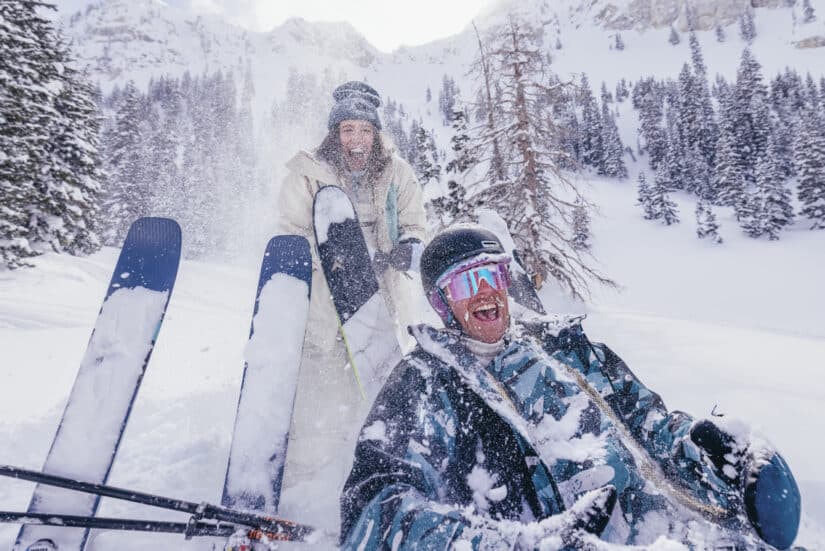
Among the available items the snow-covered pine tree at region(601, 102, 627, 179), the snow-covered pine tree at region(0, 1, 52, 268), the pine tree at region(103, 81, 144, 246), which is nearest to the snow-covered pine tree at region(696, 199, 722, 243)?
the snow-covered pine tree at region(601, 102, 627, 179)

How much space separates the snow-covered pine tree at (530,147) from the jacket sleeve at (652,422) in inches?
337

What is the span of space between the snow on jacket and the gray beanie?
2.24 metres

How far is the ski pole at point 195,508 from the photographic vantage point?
6.61ft

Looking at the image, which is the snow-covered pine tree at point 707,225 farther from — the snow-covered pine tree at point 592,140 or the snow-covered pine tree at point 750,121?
the snow-covered pine tree at point 592,140

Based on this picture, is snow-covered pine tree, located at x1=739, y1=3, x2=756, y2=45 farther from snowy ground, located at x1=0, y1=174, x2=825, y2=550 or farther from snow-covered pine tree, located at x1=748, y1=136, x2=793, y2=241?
snowy ground, located at x1=0, y1=174, x2=825, y2=550

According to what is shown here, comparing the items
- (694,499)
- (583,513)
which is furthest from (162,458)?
(694,499)

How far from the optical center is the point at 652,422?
214cm

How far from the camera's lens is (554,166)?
10727 mm

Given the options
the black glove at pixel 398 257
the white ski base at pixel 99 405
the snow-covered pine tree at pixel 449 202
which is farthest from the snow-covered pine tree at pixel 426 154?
the white ski base at pixel 99 405

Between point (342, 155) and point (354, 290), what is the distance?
1.23 metres

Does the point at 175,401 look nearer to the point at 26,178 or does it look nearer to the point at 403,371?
the point at 403,371

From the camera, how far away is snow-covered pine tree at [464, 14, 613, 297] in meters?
10.8

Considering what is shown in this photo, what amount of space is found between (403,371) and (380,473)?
17.4 inches

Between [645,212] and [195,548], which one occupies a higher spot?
[645,212]
